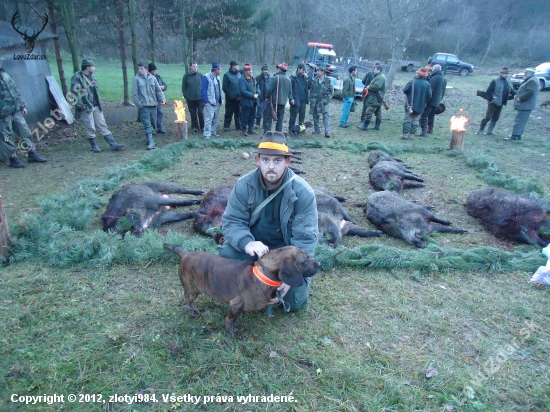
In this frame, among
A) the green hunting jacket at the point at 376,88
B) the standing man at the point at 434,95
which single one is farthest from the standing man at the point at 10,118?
the standing man at the point at 434,95

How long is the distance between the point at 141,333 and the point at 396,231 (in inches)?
147

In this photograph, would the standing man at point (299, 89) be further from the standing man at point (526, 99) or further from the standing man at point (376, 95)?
the standing man at point (526, 99)

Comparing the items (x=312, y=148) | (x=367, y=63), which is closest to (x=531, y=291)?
(x=312, y=148)

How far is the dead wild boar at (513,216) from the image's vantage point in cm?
483

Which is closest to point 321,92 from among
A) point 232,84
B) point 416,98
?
point 232,84

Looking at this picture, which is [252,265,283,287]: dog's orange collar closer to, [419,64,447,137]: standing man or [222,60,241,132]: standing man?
[222,60,241,132]: standing man

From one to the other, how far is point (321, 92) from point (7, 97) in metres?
7.83

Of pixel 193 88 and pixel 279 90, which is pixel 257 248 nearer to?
pixel 279 90

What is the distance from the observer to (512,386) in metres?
2.60

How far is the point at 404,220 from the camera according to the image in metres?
5.05

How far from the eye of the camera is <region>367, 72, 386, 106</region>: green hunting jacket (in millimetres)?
10938

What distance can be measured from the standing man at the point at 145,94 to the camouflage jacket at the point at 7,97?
2470 mm

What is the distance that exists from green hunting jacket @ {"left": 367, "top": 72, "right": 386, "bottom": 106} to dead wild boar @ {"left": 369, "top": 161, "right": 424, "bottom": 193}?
4933 millimetres

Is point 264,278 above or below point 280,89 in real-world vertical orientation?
below
